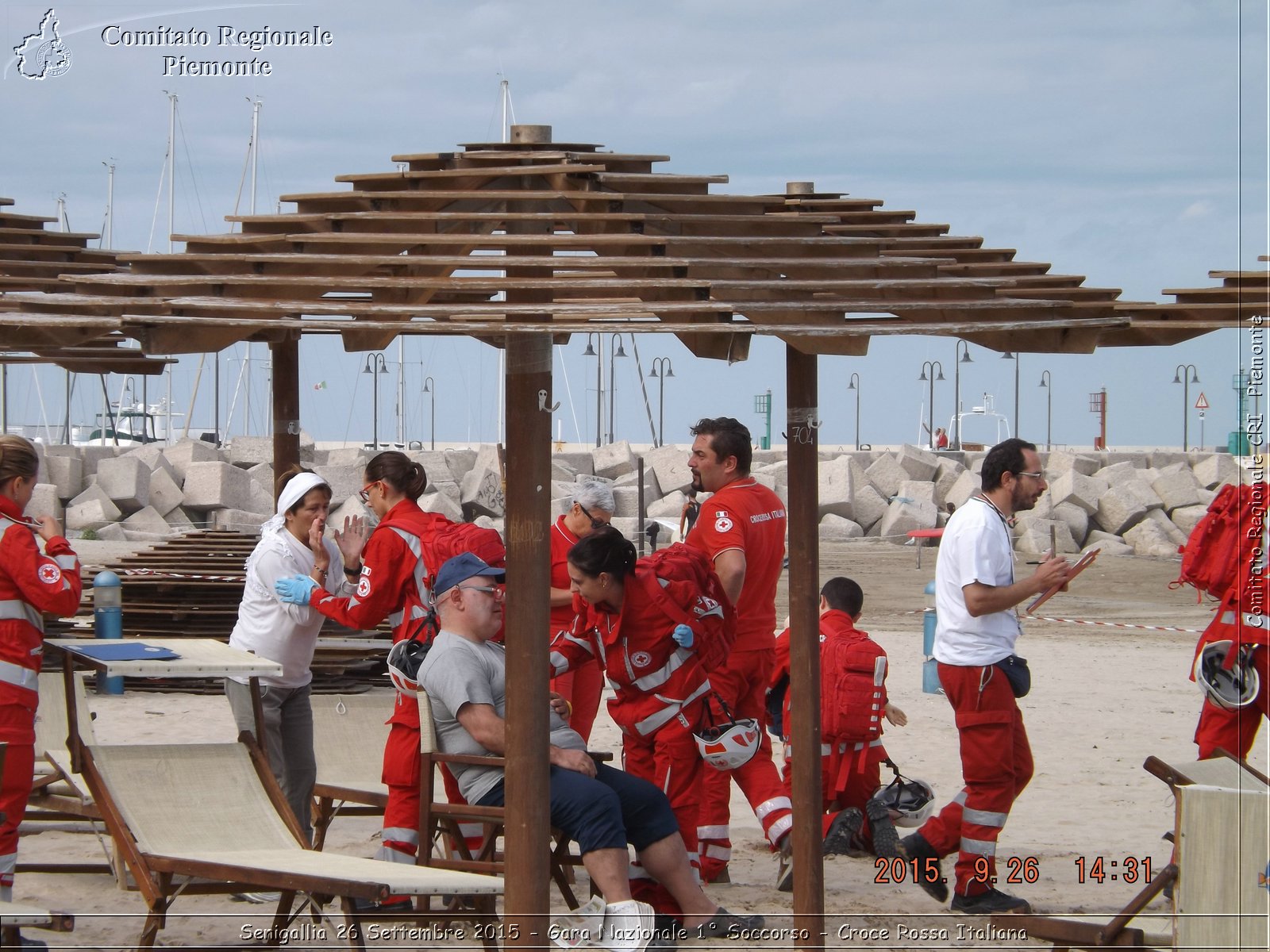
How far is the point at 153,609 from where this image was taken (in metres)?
11.8

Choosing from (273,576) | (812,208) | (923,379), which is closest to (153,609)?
(273,576)

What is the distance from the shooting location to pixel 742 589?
6543 millimetres

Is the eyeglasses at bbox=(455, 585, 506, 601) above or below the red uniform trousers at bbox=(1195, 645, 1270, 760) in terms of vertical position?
above

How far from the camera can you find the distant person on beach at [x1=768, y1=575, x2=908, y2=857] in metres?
6.75

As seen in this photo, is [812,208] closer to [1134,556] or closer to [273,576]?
[273,576]

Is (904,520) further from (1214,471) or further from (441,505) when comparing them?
(1214,471)

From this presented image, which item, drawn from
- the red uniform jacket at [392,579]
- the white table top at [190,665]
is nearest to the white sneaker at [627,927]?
the red uniform jacket at [392,579]

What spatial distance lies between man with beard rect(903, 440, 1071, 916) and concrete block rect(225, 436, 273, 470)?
83.7ft

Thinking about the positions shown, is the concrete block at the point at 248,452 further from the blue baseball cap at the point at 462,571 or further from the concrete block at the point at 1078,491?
the blue baseball cap at the point at 462,571

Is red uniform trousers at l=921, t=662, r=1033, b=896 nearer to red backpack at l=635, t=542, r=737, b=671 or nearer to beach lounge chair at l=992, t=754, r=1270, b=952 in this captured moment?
red backpack at l=635, t=542, r=737, b=671

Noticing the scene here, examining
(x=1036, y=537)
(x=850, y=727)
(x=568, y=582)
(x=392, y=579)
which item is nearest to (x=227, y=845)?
(x=392, y=579)

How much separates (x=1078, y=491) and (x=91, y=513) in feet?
58.5

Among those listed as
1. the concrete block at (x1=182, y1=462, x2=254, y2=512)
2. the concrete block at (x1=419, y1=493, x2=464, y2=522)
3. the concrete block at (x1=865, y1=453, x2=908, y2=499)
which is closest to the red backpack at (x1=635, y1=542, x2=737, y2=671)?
the concrete block at (x1=419, y1=493, x2=464, y2=522)

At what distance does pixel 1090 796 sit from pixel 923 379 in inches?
1471
